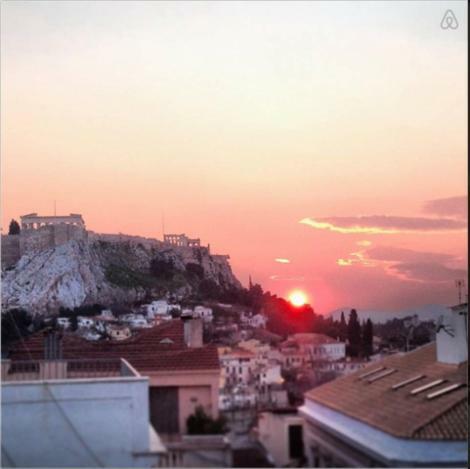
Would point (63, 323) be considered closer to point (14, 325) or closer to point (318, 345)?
point (14, 325)

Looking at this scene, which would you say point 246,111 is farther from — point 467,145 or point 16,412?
point 16,412

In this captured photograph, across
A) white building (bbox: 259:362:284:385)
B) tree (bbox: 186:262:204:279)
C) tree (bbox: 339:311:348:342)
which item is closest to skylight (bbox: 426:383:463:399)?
tree (bbox: 339:311:348:342)

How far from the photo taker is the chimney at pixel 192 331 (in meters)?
3.13

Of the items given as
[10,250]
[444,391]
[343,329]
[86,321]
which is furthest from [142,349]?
[444,391]

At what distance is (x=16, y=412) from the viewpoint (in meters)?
2.90

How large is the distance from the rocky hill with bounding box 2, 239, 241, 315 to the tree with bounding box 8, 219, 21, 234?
0.10 m

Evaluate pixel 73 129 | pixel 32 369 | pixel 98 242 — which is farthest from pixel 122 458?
pixel 73 129

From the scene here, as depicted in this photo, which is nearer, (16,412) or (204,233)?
(16,412)

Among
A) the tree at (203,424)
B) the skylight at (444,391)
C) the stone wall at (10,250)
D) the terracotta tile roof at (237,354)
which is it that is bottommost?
the tree at (203,424)

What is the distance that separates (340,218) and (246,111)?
50 centimetres

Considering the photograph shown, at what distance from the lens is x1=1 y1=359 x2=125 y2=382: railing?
307 cm

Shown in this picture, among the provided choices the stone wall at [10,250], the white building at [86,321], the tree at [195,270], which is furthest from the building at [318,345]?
the stone wall at [10,250]

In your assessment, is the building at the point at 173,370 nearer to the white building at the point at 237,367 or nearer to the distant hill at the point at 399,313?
the white building at the point at 237,367

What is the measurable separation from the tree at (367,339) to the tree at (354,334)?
0.6 inches
